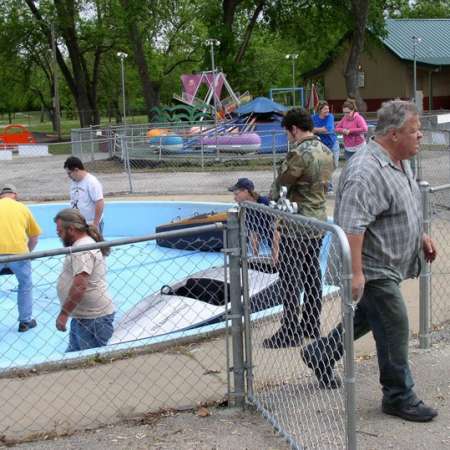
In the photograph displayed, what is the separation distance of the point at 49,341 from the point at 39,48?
41479 mm

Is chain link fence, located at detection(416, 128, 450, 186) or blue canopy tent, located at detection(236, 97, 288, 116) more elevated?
blue canopy tent, located at detection(236, 97, 288, 116)

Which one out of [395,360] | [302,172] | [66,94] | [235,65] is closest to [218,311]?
[302,172]

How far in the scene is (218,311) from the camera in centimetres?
633

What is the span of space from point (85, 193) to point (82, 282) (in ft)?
10.6

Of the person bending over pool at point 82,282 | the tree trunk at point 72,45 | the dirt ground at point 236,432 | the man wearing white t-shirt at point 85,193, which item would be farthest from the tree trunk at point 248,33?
the dirt ground at point 236,432

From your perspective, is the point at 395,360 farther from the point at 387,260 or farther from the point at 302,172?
the point at 302,172

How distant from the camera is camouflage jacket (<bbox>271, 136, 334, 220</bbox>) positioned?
5.07 meters

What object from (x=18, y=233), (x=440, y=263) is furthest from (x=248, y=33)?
(x=18, y=233)

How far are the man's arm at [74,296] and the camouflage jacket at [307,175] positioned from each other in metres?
1.41

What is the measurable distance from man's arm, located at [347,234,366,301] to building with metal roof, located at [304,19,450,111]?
124 ft

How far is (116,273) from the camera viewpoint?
8391 mm

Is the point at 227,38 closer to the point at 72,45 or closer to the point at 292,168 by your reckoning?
the point at 72,45

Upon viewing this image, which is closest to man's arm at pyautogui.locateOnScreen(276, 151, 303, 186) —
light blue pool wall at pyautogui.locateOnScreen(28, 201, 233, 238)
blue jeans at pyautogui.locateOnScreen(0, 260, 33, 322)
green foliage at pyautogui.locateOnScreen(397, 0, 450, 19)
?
blue jeans at pyautogui.locateOnScreen(0, 260, 33, 322)

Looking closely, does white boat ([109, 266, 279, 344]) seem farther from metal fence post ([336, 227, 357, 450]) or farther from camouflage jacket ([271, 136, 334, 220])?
metal fence post ([336, 227, 357, 450])
